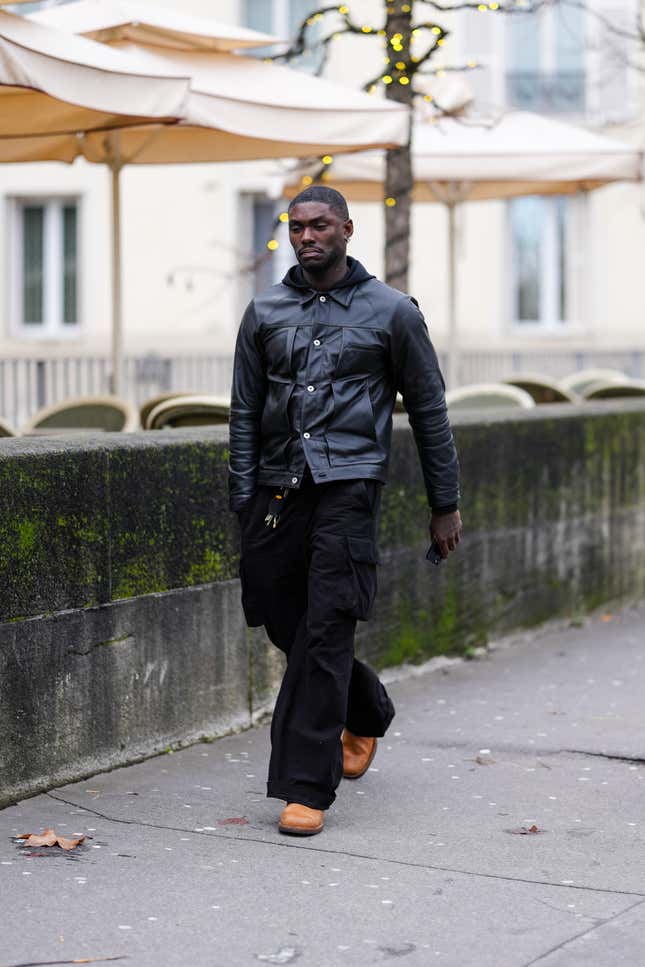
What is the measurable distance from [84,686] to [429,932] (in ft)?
5.81

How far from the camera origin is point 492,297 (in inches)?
1025

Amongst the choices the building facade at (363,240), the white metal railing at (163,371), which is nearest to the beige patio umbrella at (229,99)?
the white metal railing at (163,371)

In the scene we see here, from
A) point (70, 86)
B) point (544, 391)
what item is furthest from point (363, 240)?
point (70, 86)

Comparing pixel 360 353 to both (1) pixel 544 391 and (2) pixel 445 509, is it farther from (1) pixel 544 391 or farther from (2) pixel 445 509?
(1) pixel 544 391

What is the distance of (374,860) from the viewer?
15.8ft

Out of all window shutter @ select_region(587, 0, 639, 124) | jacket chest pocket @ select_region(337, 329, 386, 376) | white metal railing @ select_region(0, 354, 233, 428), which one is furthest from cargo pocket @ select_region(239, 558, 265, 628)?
window shutter @ select_region(587, 0, 639, 124)

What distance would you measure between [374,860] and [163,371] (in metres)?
18.9

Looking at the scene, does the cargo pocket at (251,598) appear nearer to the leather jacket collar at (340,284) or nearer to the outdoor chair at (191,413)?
the leather jacket collar at (340,284)

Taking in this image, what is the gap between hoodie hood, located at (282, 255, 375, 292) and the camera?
512 cm

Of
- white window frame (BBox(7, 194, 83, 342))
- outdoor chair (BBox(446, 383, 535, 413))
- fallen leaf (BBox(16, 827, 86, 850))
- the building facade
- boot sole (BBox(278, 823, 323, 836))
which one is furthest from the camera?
white window frame (BBox(7, 194, 83, 342))

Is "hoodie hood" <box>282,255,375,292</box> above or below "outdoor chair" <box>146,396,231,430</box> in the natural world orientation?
above

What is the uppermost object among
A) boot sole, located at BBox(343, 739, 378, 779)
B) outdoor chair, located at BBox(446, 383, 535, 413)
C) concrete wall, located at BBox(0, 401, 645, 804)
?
outdoor chair, located at BBox(446, 383, 535, 413)

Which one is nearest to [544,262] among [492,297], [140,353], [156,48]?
[492,297]

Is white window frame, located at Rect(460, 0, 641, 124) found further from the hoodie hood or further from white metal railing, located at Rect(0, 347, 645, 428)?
the hoodie hood
